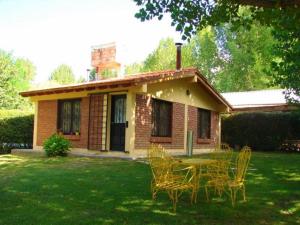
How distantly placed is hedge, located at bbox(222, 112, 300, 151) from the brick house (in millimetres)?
3853

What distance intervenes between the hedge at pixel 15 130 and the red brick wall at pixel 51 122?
241cm

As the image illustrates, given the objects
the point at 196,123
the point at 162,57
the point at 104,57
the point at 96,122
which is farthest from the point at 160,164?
the point at 162,57

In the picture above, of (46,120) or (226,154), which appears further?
(46,120)

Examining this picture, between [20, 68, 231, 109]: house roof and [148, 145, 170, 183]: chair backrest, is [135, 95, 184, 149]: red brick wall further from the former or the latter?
[148, 145, 170, 183]: chair backrest

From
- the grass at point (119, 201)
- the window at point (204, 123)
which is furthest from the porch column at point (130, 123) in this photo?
the window at point (204, 123)

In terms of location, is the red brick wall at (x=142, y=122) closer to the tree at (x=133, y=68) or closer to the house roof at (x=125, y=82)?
the house roof at (x=125, y=82)

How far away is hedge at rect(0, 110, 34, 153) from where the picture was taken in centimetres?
1969

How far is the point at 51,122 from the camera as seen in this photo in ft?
57.8

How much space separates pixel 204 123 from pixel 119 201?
14.0m

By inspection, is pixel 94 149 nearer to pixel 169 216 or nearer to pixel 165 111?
pixel 165 111

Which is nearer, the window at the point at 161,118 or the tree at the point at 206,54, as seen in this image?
the window at the point at 161,118

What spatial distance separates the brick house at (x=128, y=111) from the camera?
1444 centimetres

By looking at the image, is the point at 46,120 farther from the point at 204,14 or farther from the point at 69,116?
the point at 204,14

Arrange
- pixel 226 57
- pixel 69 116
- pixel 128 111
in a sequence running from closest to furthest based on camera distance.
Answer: pixel 128 111
pixel 69 116
pixel 226 57
